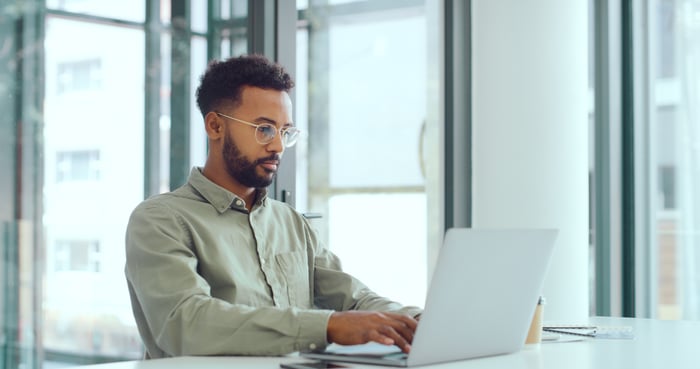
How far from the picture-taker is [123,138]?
3.30 m

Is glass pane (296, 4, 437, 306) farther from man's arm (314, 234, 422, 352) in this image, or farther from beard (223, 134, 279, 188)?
beard (223, 134, 279, 188)

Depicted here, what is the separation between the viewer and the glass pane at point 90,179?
3.09 metres

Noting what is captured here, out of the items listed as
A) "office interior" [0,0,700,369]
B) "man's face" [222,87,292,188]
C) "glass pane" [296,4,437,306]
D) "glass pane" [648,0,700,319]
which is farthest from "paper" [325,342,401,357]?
"glass pane" [648,0,700,319]

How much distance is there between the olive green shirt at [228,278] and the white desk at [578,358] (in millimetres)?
58

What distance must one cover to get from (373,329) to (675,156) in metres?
3.63

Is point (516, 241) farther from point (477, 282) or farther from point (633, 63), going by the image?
point (633, 63)

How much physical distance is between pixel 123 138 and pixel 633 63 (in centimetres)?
284

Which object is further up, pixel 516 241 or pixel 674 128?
pixel 674 128

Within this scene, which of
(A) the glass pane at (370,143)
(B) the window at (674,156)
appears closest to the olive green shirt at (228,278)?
(A) the glass pane at (370,143)

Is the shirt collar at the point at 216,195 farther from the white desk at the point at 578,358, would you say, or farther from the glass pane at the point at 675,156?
the glass pane at the point at 675,156

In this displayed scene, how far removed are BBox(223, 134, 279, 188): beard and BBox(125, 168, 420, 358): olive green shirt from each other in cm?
5

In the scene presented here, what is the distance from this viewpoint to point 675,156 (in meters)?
4.91

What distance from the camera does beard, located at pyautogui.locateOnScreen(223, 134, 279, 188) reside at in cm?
221

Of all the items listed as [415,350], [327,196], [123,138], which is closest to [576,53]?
[327,196]
